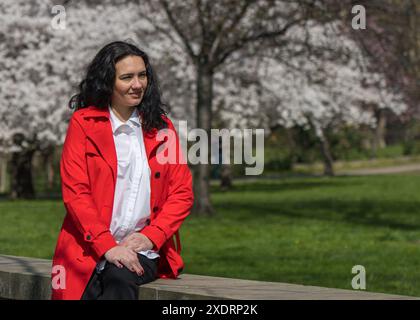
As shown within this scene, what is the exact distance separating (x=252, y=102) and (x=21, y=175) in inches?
299

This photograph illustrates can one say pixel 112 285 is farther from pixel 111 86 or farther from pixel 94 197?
pixel 111 86

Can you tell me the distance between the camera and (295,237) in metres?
17.5

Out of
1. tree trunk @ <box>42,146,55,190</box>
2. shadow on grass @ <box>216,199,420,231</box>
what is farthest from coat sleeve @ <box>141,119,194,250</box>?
tree trunk @ <box>42,146,55,190</box>

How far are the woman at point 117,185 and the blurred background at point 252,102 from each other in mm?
5747

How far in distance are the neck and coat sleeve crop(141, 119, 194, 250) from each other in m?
0.27

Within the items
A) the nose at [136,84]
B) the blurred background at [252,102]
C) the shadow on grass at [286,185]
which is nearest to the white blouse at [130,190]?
the nose at [136,84]

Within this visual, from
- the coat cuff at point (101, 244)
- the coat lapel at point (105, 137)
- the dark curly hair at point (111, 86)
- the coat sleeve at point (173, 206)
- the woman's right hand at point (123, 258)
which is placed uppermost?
the dark curly hair at point (111, 86)

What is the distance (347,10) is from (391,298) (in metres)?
15.8

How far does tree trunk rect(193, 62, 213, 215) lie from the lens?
21656 mm

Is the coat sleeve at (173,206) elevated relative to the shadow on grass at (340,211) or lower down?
elevated

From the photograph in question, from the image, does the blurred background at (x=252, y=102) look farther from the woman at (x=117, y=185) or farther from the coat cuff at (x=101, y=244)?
the coat cuff at (x=101, y=244)

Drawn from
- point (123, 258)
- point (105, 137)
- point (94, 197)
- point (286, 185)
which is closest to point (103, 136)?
point (105, 137)

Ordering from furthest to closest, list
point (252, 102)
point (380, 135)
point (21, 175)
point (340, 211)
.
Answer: point (380, 135)
point (252, 102)
point (21, 175)
point (340, 211)

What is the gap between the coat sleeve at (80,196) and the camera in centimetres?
498
